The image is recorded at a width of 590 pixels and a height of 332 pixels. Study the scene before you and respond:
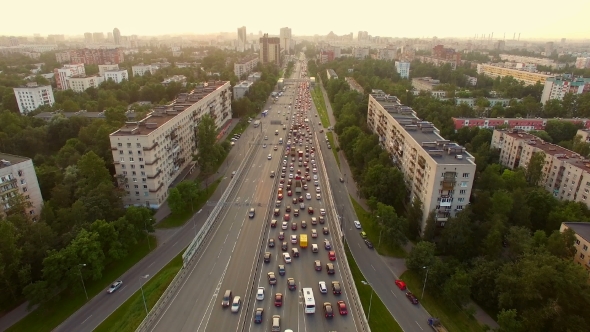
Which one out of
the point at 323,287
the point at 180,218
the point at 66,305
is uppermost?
the point at 323,287

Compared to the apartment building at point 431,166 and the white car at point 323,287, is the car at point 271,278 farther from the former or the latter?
the apartment building at point 431,166

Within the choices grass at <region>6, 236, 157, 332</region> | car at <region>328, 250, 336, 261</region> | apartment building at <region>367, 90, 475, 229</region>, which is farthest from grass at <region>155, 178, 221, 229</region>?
apartment building at <region>367, 90, 475, 229</region>

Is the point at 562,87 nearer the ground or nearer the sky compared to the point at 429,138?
nearer the ground

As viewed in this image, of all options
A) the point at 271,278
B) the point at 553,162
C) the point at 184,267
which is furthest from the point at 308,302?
the point at 553,162

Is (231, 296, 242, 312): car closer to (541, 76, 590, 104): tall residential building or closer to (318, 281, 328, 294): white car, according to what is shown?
(318, 281, 328, 294): white car

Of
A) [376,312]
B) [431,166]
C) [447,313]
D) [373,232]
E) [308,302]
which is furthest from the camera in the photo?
[373,232]

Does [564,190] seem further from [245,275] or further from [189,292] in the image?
[189,292]

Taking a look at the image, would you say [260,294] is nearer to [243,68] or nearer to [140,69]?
[243,68]
